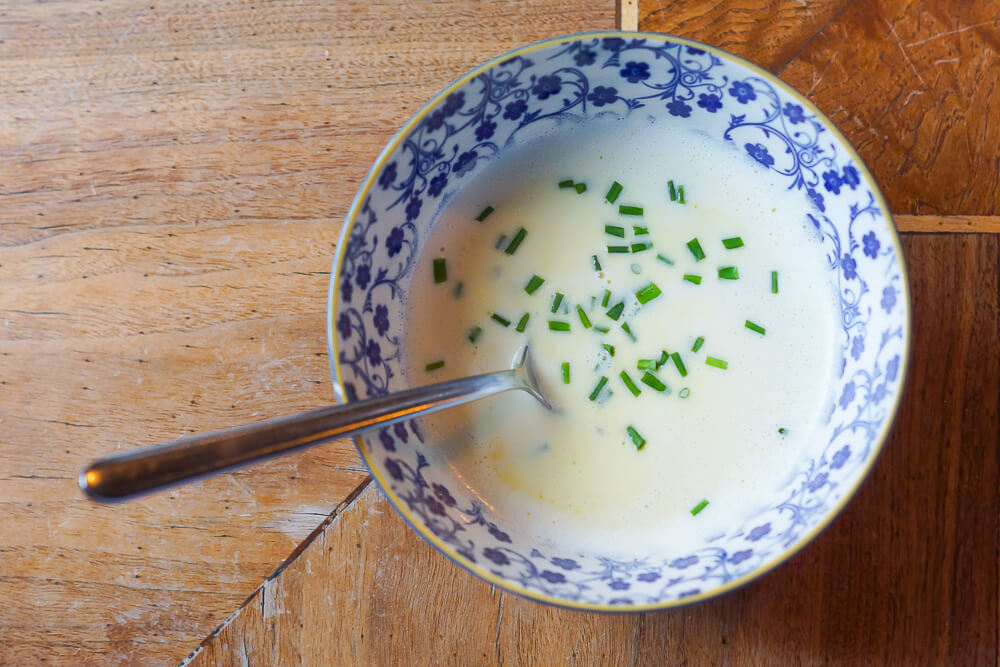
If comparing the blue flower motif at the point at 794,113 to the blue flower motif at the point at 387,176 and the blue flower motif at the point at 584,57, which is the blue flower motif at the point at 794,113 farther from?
the blue flower motif at the point at 387,176

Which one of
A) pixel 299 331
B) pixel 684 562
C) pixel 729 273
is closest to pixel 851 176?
pixel 729 273

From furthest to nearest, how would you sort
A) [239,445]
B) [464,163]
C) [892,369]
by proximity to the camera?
[464,163], [892,369], [239,445]

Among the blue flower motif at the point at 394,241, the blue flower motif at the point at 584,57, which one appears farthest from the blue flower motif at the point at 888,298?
the blue flower motif at the point at 394,241

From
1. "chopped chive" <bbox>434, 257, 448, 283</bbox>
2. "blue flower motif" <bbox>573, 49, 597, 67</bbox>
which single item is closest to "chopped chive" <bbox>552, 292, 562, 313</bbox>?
"chopped chive" <bbox>434, 257, 448, 283</bbox>

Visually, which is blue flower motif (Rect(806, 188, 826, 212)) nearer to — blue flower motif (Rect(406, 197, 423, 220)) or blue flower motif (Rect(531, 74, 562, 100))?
blue flower motif (Rect(531, 74, 562, 100))

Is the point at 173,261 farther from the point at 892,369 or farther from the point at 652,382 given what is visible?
the point at 892,369

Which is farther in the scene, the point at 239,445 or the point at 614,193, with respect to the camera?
the point at 614,193

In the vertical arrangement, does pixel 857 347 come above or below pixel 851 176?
below

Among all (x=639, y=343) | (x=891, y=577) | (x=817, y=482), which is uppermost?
(x=639, y=343)
